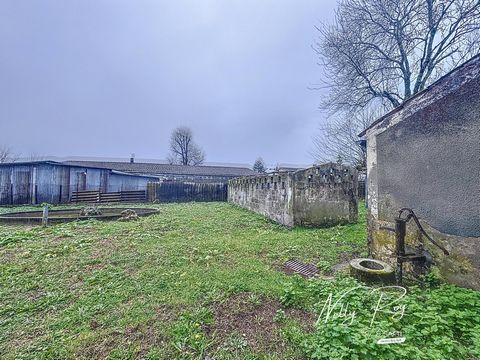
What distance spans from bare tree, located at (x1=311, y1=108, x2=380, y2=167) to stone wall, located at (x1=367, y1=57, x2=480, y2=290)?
13.8m

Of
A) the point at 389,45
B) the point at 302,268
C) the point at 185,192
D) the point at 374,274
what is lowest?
the point at 302,268

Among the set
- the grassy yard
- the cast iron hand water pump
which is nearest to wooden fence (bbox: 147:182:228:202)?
the grassy yard

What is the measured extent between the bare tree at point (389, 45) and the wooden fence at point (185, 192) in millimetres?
10128

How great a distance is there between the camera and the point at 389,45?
9680mm

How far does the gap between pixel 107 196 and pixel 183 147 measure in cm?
2737

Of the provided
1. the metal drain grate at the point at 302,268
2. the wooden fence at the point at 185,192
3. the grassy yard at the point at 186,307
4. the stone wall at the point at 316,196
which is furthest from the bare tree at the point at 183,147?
the metal drain grate at the point at 302,268

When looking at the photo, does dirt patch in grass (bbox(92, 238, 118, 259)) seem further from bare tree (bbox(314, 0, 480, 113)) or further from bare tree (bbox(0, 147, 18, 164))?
bare tree (bbox(0, 147, 18, 164))

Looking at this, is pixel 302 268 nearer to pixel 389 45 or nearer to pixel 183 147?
pixel 389 45

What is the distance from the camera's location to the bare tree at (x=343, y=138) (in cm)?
1648

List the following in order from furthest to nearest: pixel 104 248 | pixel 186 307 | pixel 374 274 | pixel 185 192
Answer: pixel 185 192, pixel 104 248, pixel 374 274, pixel 186 307

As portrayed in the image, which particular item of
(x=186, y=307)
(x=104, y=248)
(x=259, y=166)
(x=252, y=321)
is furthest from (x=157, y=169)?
(x=252, y=321)

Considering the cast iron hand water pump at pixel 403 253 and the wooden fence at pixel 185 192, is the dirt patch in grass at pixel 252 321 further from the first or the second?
the wooden fence at pixel 185 192

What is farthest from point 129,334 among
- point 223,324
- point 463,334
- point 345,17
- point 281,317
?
point 345,17

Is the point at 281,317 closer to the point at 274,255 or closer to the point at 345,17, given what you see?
the point at 274,255
